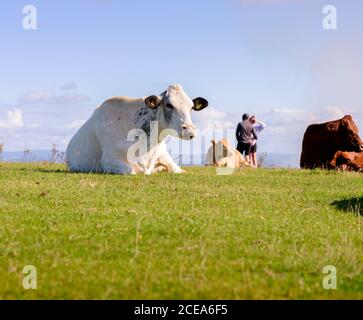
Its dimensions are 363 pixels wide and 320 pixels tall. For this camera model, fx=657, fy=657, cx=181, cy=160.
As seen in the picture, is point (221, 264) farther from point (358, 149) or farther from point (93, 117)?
point (358, 149)

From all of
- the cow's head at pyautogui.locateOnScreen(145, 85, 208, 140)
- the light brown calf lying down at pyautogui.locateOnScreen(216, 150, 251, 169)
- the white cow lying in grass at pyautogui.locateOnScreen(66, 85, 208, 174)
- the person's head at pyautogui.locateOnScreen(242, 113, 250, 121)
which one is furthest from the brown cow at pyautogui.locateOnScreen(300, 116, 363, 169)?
the cow's head at pyautogui.locateOnScreen(145, 85, 208, 140)

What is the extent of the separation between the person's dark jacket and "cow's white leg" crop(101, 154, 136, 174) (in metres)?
13.8

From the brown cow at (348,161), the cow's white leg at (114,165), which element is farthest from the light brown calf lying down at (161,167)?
the brown cow at (348,161)

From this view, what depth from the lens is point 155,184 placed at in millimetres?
13836

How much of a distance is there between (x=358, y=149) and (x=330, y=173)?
6.50 metres

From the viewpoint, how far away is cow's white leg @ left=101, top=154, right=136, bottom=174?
16703 mm

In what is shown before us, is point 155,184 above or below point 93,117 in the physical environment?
below

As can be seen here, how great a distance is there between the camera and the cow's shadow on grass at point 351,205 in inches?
426

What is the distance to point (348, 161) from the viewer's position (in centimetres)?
2577

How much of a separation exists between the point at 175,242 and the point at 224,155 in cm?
2327

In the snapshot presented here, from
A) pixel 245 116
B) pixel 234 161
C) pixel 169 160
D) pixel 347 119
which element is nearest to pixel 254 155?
pixel 245 116

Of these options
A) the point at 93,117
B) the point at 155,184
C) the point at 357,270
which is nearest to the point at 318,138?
the point at 93,117

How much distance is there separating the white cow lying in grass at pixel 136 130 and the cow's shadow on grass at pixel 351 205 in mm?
5002

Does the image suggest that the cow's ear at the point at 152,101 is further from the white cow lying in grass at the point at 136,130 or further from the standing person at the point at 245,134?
the standing person at the point at 245,134
